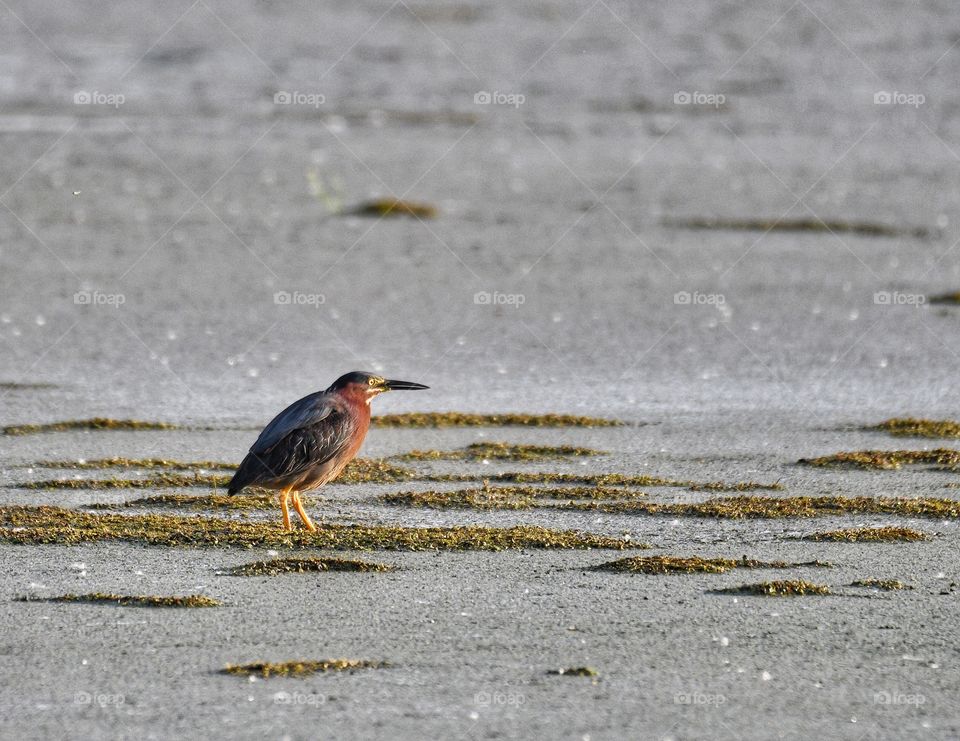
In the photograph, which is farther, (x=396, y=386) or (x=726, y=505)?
(x=396, y=386)

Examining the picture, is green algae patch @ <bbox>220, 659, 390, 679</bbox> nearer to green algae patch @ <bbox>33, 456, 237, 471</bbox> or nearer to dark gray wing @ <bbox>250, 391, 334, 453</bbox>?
dark gray wing @ <bbox>250, 391, 334, 453</bbox>

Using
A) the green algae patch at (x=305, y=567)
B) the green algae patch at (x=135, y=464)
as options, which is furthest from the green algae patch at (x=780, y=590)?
the green algae patch at (x=135, y=464)

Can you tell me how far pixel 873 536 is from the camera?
7.94 meters

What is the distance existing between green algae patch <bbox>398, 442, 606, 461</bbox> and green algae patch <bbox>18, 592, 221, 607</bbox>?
293 cm

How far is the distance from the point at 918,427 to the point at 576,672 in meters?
5.04

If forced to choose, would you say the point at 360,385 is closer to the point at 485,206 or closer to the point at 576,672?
the point at 576,672

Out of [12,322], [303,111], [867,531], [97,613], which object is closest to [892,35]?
A: [303,111]

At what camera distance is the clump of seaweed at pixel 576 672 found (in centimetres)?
605

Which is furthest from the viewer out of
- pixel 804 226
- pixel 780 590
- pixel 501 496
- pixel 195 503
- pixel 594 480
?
pixel 804 226

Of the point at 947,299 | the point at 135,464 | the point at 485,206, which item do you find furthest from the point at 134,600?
the point at 485,206

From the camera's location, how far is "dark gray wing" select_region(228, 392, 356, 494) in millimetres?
8031

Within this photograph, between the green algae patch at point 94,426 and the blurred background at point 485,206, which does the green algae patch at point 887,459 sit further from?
the green algae patch at point 94,426

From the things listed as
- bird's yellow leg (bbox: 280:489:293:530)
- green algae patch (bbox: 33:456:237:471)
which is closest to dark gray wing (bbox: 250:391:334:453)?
bird's yellow leg (bbox: 280:489:293:530)

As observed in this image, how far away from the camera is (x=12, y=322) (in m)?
13.4
